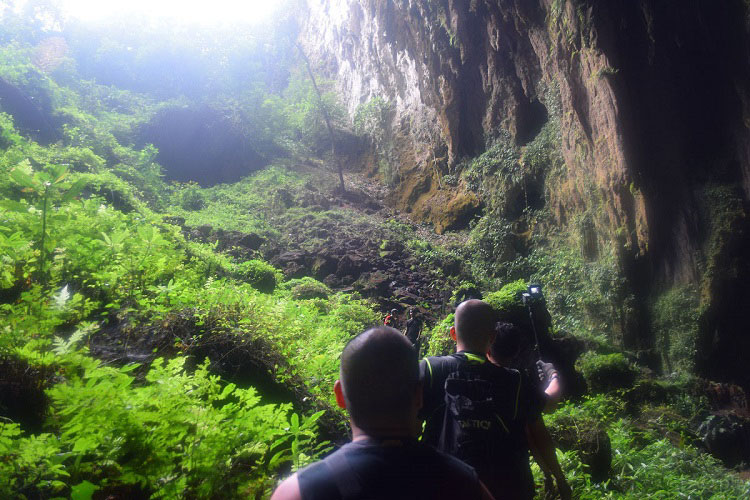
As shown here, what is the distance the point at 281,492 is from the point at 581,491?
13.0 ft

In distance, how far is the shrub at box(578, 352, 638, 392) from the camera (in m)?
7.83

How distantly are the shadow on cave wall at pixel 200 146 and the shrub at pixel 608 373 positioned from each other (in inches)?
802

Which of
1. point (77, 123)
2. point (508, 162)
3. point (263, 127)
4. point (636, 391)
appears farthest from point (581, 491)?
point (263, 127)

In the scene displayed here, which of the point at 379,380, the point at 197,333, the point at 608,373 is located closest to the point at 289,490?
the point at 379,380

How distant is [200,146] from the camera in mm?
24469

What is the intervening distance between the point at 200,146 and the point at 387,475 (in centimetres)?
2652

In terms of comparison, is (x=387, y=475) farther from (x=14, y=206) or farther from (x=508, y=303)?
(x=508, y=303)

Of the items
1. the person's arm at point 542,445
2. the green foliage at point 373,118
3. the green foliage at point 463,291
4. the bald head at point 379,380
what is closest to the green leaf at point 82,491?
the bald head at point 379,380

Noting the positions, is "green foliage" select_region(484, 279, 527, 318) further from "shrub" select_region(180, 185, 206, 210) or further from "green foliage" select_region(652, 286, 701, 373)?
"shrub" select_region(180, 185, 206, 210)

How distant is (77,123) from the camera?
18.0m

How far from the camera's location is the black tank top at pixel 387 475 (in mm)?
1184

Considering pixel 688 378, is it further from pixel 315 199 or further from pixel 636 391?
pixel 315 199

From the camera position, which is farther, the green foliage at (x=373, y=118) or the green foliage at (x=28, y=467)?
the green foliage at (x=373, y=118)

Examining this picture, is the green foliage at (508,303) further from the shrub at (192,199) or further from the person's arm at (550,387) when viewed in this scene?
the shrub at (192,199)
